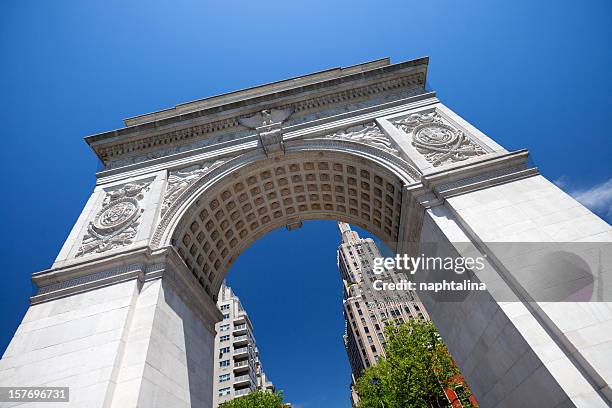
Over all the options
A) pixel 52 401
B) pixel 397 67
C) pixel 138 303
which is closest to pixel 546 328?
pixel 138 303

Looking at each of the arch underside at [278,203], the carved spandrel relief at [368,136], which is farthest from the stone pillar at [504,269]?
the arch underside at [278,203]

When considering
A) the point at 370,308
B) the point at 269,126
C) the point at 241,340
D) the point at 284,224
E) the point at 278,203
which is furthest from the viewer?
the point at 370,308

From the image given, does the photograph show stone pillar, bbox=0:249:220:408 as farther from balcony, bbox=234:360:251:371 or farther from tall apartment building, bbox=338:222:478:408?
tall apartment building, bbox=338:222:478:408

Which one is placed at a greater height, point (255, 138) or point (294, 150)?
point (255, 138)

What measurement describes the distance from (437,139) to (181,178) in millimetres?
11259

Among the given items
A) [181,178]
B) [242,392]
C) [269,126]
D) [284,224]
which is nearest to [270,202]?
[284,224]

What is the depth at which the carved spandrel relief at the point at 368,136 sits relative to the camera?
13.4 meters

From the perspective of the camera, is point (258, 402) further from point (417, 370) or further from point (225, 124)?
point (225, 124)

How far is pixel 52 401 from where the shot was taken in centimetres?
750

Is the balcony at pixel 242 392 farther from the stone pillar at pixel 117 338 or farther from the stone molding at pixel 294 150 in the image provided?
the stone molding at pixel 294 150

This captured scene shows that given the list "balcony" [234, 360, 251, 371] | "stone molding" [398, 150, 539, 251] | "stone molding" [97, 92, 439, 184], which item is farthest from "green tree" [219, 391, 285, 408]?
"stone molding" [398, 150, 539, 251]

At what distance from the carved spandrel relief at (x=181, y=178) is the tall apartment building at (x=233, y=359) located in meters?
40.6

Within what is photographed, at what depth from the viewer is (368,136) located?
1404 cm

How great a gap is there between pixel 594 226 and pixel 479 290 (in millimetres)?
3582
